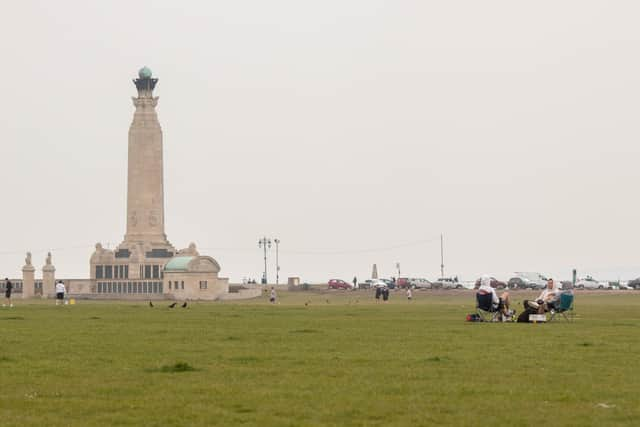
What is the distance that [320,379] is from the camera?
20.3 m

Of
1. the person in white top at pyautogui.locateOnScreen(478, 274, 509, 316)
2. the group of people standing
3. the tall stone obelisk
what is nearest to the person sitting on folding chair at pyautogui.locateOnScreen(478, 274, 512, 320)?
the person in white top at pyautogui.locateOnScreen(478, 274, 509, 316)

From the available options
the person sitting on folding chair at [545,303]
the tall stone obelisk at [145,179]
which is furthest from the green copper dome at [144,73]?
the person sitting on folding chair at [545,303]

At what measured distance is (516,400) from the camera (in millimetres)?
17766

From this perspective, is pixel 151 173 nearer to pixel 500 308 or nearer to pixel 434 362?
pixel 500 308

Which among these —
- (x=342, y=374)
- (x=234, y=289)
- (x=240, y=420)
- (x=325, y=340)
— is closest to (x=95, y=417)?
(x=240, y=420)

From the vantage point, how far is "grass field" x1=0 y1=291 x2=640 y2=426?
16375 millimetres

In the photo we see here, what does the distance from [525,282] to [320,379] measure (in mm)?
126451

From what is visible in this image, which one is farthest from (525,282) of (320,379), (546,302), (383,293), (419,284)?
(320,379)

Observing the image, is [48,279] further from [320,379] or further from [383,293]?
[320,379]

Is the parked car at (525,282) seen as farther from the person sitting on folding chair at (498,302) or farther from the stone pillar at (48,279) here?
the person sitting on folding chair at (498,302)

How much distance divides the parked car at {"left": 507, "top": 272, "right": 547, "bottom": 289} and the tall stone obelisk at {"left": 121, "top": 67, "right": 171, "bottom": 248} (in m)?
42.8

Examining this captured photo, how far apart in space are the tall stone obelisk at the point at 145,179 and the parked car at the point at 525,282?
42.8 metres

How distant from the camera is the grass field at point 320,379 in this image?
53.7ft

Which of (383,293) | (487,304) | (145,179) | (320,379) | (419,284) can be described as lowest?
(320,379)
